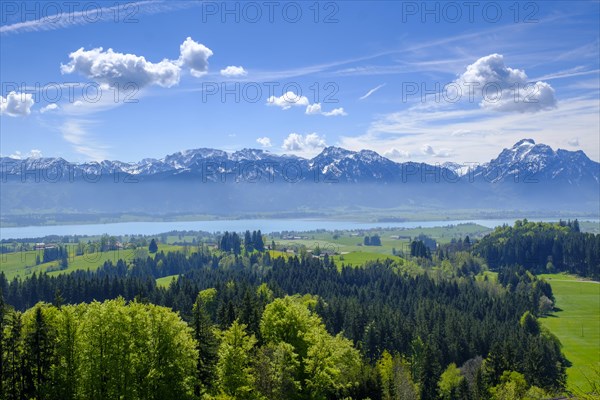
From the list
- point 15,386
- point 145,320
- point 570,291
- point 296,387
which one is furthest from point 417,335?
point 570,291

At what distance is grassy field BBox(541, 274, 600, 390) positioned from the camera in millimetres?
107438

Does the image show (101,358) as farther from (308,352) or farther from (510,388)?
(510,388)

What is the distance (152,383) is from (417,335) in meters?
66.6

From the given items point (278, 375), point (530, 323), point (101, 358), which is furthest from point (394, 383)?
point (530, 323)

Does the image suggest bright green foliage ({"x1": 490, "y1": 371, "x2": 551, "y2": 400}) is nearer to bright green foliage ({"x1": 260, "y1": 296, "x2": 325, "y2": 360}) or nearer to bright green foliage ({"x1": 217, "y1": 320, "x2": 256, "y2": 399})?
bright green foliage ({"x1": 260, "y1": 296, "x2": 325, "y2": 360})

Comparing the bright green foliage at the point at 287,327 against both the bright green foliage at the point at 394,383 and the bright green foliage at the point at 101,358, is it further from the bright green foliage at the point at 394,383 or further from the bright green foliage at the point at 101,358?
the bright green foliage at the point at 394,383

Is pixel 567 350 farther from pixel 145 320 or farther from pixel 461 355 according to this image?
pixel 145 320

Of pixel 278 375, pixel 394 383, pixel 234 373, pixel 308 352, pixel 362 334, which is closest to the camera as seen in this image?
pixel 234 373

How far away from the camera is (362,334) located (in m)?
103

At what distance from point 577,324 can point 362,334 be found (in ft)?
237

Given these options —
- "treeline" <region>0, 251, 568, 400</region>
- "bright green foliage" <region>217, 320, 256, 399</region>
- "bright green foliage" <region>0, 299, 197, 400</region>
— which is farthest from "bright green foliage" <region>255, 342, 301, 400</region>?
"bright green foliage" <region>0, 299, 197, 400</region>

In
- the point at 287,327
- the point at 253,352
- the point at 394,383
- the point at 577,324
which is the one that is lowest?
the point at 577,324

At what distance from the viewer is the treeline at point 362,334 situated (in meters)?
51.5

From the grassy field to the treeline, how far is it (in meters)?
4.12
